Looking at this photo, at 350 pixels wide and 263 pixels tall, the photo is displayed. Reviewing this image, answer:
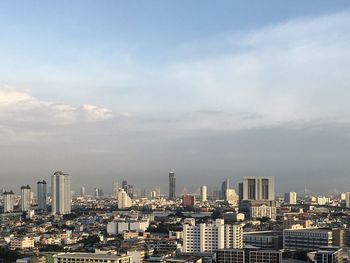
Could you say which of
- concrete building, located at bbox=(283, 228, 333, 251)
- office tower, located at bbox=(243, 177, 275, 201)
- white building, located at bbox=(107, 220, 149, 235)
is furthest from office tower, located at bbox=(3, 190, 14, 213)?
concrete building, located at bbox=(283, 228, 333, 251)

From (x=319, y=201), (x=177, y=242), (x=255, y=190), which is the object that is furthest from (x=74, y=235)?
(x=319, y=201)

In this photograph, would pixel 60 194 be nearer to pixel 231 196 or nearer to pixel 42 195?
pixel 42 195

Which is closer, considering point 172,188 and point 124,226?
point 124,226

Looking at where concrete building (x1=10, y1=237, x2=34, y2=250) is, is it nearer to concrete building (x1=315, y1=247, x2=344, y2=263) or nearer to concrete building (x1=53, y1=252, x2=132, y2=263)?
concrete building (x1=53, y1=252, x2=132, y2=263)

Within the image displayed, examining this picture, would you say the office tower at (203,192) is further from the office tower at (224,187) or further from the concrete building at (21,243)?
the concrete building at (21,243)

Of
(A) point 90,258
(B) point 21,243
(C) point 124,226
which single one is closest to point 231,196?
(C) point 124,226

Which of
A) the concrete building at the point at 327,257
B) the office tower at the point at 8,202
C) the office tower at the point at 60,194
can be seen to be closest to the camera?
the concrete building at the point at 327,257

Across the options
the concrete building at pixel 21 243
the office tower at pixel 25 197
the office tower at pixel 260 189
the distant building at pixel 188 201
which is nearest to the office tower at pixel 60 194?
the office tower at pixel 25 197
